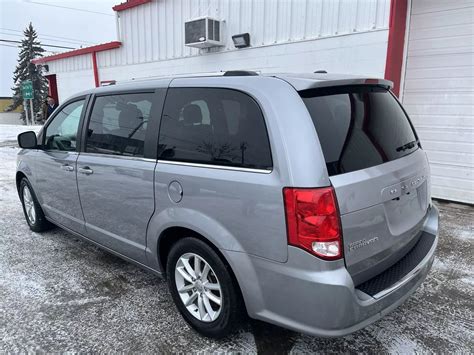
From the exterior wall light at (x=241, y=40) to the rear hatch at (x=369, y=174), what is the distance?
541cm

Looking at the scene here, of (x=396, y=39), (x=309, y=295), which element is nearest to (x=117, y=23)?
(x=396, y=39)

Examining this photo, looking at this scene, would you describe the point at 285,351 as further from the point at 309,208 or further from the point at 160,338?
the point at 309,208

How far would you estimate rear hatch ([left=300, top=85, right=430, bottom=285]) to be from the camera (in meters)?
1.94

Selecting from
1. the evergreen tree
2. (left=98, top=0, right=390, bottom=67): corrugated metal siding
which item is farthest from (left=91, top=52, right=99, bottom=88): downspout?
the evergreen tree

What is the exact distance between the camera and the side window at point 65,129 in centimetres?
351

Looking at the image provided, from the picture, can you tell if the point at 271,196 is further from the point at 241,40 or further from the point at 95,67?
the point at 95,67

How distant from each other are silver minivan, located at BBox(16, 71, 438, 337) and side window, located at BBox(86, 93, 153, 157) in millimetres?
15

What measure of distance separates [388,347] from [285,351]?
689 millimetres

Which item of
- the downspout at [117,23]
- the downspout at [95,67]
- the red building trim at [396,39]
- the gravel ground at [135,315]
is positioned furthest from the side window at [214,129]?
the downspout at [95,67]

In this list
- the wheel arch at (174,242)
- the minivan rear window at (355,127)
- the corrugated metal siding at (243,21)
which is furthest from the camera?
the corrugated metal siding at (243,21)

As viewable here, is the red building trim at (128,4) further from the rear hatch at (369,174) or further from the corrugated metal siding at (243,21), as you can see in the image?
the rear hatch at (369,174)

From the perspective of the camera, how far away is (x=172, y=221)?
2453 millimetres

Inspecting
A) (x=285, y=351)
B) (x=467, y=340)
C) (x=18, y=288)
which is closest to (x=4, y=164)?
(x=18, y=288)

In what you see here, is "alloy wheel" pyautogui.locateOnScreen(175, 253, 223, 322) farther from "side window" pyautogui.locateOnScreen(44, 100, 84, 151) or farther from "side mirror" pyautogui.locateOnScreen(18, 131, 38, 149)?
"side mirror" pyautogui.locateOnScreen(18, 131, 38, 149)
